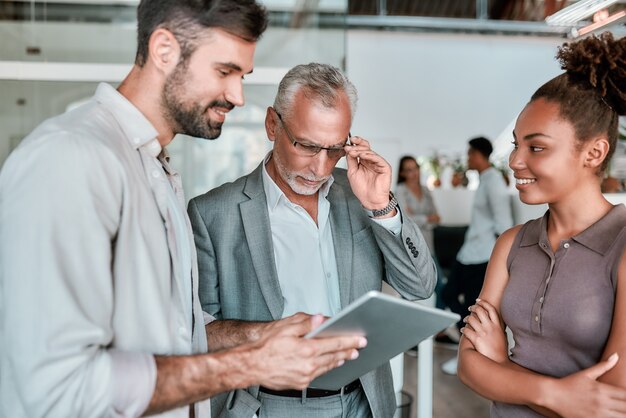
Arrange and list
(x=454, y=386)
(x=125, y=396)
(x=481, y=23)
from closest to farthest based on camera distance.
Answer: (x=125, y=396) → (x=454, y=386) → (x=481, y=23)

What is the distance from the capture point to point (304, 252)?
6.59 ft

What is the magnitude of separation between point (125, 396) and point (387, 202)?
1.02m

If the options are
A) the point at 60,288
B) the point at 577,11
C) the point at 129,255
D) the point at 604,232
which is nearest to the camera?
the point at 60,288

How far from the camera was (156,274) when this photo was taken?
121 cm

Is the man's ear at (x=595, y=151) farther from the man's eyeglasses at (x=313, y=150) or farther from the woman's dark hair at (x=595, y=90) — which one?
the man's eyeglasses at (x=313, y=150)

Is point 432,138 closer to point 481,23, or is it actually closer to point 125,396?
point 481,23

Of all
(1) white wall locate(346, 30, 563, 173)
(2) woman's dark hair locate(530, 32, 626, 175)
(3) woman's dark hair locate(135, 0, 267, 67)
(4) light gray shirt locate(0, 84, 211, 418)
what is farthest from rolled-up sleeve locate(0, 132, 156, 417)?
(1) white wall locate(346, 30, 563, 173)

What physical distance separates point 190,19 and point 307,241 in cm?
91

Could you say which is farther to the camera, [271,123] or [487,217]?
[487,217]

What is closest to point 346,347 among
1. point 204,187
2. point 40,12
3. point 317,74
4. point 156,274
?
point 156,274

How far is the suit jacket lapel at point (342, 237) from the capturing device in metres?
1.94

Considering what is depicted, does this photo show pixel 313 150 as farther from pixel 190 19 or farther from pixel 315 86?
pixel 190 19

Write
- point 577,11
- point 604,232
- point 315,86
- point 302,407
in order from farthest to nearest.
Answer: point 577,11 < point 315,86 < point 302,407 < point 604,232

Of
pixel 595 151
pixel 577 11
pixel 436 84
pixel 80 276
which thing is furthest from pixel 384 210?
pixel 436 84
